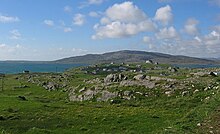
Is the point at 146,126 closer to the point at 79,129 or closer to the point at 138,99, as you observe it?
the point at 79,129

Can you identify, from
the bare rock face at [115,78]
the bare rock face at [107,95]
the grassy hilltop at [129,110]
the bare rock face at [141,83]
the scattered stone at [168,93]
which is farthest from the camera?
the bare rock face at [115,78]

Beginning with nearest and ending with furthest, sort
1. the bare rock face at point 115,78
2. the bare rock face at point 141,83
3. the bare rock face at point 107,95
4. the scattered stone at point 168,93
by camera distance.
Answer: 1. the scattered stone at point 168,93
2. the bare rock face at point 107,95
3. the bare rock face at point 141,83
4. the bare rock face at point 115,78

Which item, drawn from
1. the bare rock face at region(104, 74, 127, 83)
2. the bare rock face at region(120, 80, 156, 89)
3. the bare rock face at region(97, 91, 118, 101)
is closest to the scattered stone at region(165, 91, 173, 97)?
the bare rock face at region(120, 80, 156, 89)

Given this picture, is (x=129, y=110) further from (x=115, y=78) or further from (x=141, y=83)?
(x=115, y=78)

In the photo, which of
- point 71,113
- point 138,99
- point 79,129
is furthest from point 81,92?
point 79,129

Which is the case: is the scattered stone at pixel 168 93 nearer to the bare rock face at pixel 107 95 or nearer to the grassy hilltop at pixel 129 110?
the grassy hilltop at pixel 129 110

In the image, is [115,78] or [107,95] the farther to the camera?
[115,78]

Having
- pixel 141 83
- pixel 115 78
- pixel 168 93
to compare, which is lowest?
pixel 168 93

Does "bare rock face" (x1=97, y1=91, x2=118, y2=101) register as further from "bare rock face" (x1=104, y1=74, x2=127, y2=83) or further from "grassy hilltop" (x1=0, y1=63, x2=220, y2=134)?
"bare rock face" (x1=104, y1=74, x2=127, y2=83)

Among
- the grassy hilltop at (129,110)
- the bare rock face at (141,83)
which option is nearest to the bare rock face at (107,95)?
the grassy hilltop at (129,110)

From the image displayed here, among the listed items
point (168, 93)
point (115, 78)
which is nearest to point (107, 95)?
point (168, 93)

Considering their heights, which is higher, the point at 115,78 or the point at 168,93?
the point at 115,78

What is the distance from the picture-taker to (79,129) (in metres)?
43.9

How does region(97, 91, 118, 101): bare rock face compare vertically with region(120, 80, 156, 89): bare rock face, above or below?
below
